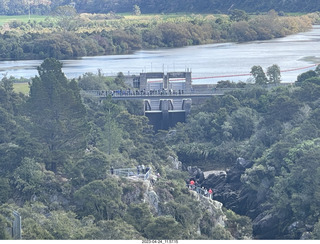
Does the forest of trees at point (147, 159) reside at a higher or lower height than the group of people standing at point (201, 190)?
higher

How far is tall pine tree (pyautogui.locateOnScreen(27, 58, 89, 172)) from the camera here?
46.0 metres

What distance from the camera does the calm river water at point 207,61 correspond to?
278ft

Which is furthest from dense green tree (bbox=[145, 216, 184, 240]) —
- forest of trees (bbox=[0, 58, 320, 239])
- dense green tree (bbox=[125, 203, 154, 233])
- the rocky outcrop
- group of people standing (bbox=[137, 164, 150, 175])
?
group of people standing (bbox=[137, 164, 150, 175])

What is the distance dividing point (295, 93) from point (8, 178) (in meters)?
21.1

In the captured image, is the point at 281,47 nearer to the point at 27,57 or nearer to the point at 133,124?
Answer: the point at 27,57

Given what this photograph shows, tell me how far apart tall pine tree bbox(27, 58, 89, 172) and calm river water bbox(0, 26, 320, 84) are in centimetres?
3154

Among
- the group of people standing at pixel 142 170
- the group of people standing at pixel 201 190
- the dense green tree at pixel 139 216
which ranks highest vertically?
the group of people standing at pixel 142 170

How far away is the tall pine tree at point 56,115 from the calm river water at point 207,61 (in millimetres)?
31541

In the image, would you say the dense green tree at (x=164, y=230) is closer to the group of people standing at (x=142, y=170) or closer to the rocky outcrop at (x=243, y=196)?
the rocky outcrop at (x=243, y=196)

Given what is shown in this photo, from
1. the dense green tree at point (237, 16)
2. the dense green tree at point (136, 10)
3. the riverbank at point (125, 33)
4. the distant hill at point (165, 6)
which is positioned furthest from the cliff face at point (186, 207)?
the dense green tree at point (136, 10)

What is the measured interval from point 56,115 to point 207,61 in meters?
49.2

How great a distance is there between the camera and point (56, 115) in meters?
46.4

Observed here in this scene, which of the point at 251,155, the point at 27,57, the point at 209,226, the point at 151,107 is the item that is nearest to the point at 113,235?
the point at 209,226

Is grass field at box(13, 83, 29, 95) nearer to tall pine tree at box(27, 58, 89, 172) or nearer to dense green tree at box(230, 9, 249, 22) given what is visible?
tall pine tree at box(27, 58, 89, 172)
